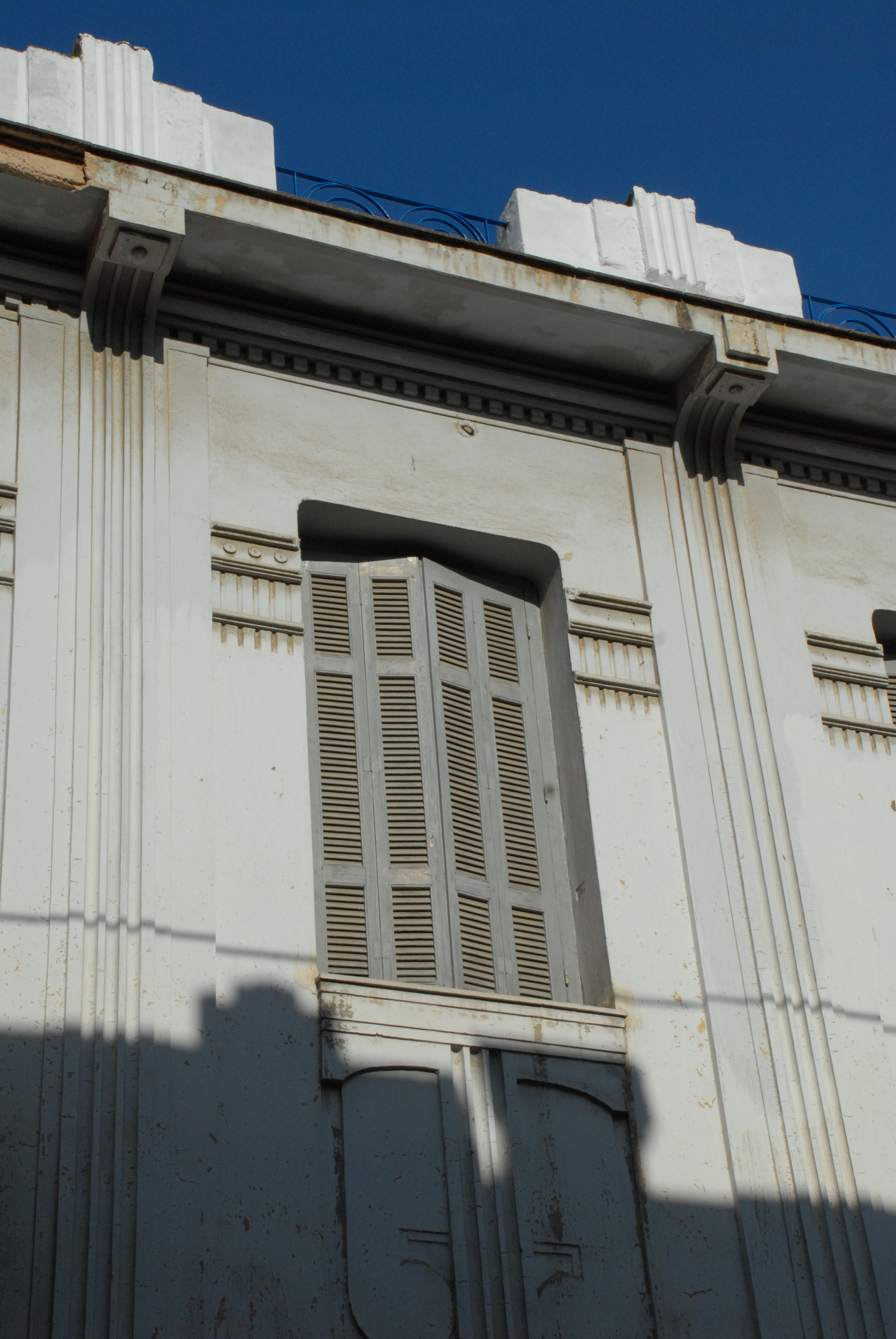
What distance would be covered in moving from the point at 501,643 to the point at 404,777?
3.59 feet

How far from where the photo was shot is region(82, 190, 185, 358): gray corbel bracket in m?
8.88

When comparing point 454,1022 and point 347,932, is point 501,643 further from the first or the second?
point 454,1022

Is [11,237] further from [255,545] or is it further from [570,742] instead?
[570,742]

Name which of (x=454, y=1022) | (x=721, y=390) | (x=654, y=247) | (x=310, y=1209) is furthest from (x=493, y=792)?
(x=654, y=247)

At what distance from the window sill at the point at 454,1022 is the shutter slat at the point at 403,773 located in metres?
0.76

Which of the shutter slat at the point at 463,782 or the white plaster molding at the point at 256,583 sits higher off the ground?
the white plaster molding at the point at 256,583

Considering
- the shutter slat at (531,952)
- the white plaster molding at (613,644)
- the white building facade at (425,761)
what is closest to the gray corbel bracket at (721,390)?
the white building facade at (425,761)

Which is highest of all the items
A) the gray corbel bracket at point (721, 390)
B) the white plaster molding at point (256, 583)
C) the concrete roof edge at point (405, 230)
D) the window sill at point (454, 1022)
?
the concrete roof edge at point (405, 230)

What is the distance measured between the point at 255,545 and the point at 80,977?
8.23 ft

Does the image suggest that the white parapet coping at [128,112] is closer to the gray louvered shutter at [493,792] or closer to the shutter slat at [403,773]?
the gray louvered shutter at [493,792]

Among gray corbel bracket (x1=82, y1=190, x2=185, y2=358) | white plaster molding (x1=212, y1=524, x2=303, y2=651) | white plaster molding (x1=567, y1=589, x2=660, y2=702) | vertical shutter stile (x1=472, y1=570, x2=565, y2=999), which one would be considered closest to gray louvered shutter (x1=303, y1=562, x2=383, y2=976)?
white plaster molding (x1=212, y1=524, x2=303, y2=651)

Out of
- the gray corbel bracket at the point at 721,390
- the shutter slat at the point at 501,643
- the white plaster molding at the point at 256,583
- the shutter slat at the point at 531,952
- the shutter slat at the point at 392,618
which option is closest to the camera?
the shutter slat at the point at 531,952

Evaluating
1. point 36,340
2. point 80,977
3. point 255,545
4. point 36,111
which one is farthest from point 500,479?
point 80,977

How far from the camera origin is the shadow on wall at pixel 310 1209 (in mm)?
6684
